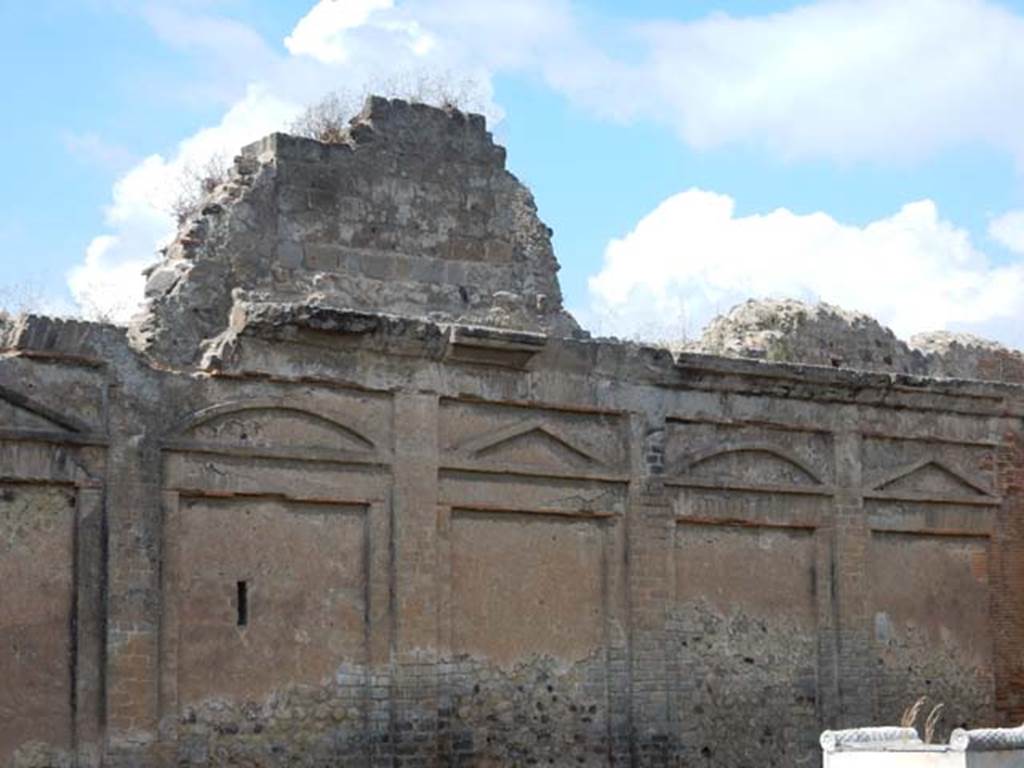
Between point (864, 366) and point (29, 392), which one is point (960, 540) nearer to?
point (864, 366)

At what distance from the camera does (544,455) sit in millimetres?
13586

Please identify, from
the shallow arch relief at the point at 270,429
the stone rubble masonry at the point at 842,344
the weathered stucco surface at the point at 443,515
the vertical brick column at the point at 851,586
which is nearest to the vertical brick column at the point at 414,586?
the weathered stucco surface at the point at 443,515

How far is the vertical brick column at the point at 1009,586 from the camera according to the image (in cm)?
1628

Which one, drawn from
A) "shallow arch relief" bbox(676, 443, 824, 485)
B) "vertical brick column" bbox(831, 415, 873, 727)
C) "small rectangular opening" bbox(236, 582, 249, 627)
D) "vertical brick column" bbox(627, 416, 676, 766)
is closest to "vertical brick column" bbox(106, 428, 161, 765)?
"small rectangular opening" bbox(236, 582, 249, 627)

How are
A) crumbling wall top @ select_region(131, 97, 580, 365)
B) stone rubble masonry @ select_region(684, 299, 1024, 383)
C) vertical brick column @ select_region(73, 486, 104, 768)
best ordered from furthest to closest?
stone rubble masonry @ select_region(684, 299, 1024, 383) < crumbling wall top @ select_region(131, 97, 580, 365) < vertical brick column @ select_region(73, 486, 104, 768)

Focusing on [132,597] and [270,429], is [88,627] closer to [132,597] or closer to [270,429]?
[132,597]

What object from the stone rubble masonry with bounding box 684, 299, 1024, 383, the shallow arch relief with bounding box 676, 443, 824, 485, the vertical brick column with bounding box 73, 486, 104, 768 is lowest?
the vertical brick column with bounding box 73, 486, 104, 768

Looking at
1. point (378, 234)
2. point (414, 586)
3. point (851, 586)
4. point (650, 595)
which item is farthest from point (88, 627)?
point (851, 586)

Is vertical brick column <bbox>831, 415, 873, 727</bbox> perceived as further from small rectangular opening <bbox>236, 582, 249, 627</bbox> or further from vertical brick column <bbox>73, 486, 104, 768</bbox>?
vertical brick column <bbox>73, 486, 104, 768</bbox>

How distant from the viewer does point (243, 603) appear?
474 inches

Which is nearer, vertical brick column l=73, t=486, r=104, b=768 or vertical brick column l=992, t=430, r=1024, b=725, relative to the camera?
vertical brick column l=73, t=486, r=104, b=768

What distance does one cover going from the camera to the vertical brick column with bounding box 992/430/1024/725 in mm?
16281

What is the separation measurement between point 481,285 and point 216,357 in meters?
2.73

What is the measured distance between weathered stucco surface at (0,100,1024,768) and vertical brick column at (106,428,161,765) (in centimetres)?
2
